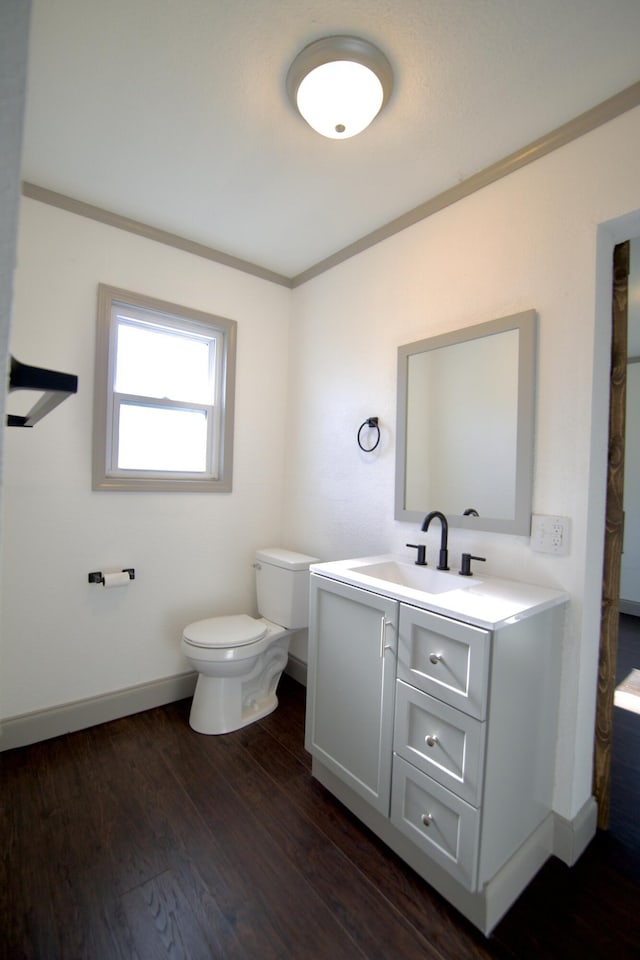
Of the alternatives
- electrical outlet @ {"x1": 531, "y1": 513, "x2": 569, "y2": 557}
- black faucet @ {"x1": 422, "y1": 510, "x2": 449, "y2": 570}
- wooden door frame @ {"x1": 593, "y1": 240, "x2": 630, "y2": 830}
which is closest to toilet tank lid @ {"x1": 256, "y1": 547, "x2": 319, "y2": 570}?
black faucet @ {"x1": 422, "y1": 510, "x2": 449, "y2": 570}

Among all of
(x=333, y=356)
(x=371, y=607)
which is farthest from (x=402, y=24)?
(x=371, y=607)

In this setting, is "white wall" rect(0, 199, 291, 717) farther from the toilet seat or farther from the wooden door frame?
the wooden door frame

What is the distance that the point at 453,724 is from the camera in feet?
4.05

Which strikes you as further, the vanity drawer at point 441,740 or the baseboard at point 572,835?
the baseboard at point 572,835

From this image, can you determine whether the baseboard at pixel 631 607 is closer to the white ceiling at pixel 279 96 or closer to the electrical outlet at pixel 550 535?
the electrical outlet at pixel 550 535

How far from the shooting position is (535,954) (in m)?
1.16

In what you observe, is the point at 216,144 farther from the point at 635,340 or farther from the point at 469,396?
the point at 635,340

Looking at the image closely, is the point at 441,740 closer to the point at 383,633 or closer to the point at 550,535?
the point at 383,633

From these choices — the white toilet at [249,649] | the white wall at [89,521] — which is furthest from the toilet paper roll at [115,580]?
the white toilet at [249,649]

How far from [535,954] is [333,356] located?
243 cm

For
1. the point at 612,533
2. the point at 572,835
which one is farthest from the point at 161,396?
the point at 572,835

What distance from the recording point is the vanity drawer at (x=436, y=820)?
1.19 m

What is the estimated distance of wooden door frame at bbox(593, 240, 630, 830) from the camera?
5.04ft

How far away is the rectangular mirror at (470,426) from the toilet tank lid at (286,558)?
2.01ft
